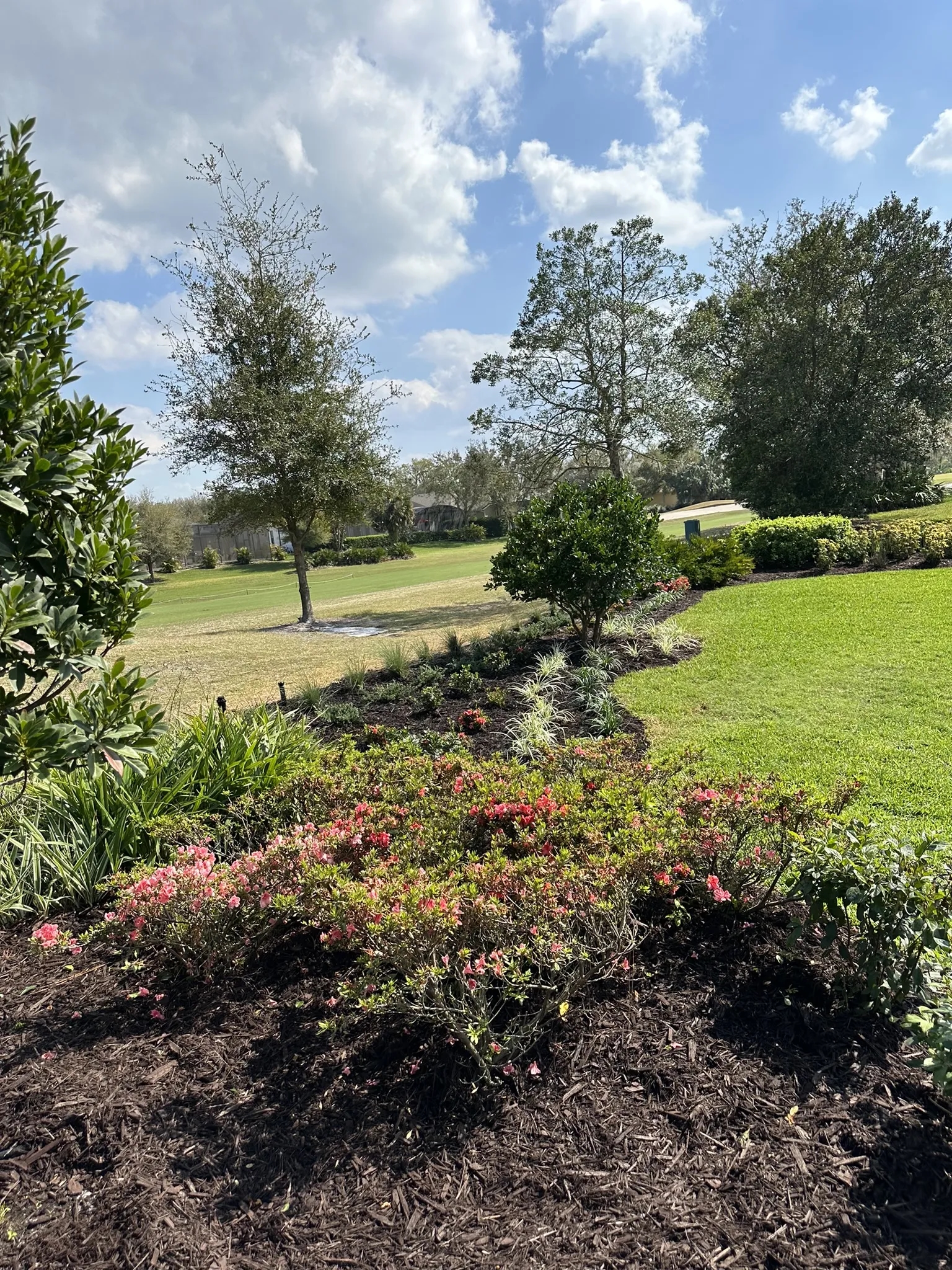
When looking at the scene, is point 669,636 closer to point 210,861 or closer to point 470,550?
point 210,861

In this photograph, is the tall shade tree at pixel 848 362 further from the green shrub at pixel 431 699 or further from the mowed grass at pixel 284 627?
the green shrub at pixel 431 699

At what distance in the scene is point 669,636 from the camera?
340 inches

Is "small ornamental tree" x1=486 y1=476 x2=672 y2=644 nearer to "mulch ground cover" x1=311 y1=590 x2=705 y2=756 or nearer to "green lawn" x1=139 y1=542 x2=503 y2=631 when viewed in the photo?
"mulch ground cover" x1=311 y1=590 x2=705 y2=756

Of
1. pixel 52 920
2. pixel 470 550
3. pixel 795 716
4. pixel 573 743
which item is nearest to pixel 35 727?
pixel 52 920

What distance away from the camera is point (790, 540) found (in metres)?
14.8

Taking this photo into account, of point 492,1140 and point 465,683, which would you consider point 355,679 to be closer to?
point 465,683

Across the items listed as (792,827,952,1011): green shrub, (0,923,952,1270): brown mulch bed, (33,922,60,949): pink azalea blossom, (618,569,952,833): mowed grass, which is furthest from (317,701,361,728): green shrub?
(792,827,952,1011): green shrub

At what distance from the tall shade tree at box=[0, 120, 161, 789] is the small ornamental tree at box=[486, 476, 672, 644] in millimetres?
5620

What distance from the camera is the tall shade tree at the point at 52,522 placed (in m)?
2.18

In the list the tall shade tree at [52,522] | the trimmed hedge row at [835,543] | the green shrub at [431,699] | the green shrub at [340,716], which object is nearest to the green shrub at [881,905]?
the tall shade tree at [52,522]

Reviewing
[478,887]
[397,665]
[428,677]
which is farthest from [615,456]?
[478,887]

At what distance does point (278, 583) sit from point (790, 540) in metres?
25.0

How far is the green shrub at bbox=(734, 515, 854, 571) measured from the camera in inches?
577

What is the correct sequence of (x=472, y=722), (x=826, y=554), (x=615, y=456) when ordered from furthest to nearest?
1. (x=615, y=456)
2. (x=826, y=554)
3. (x=472, y=722)
